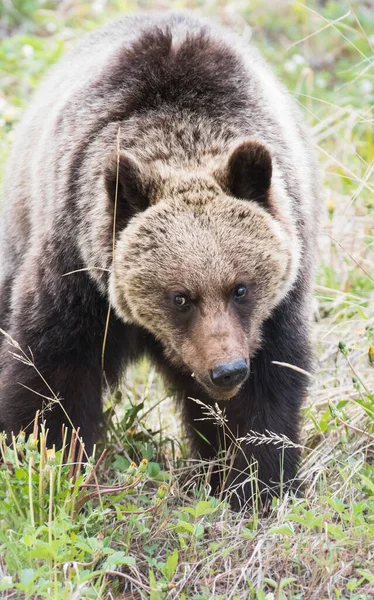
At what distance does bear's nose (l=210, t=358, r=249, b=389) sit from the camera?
4.50 m

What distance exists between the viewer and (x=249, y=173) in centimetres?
486

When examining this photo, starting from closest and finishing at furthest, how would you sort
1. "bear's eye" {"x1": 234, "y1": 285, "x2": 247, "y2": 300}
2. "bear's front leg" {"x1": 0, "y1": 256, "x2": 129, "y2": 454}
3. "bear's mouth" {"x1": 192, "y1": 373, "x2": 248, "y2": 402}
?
"bear's mouth" {"x1": 192, "y1": 373, "x2": 248, "y2": 402}
"bear's eye" {"x1": 234, "y1": 285, "x2": 247, "y2": 300}
"bear's front leg" {"x1": 0, "y1": 256, "x2": 129, "y2": 454}

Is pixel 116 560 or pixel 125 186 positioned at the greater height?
pixel 125 186

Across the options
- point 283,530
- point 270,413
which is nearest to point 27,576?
point 283,530

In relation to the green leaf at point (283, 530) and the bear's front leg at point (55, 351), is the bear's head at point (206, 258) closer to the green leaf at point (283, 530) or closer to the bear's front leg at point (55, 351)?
the bear's front leg at point (55, 351)

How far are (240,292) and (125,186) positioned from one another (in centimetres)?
75

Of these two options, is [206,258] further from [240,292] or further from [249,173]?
[249,173]

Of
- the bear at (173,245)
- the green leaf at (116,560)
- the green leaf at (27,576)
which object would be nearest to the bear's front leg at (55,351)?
the bear at (173,245)

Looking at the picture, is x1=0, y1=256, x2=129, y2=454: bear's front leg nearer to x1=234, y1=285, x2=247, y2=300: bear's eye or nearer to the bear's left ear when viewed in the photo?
x1=234, y1=285, x2=247, y2=300: bear's eye

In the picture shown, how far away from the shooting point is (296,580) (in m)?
4.25

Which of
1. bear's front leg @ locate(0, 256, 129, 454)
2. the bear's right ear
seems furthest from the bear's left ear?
bear's front leg @ locate(0, 256, 129, 454)

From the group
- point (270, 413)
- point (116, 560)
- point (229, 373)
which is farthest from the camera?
point (270, 413)

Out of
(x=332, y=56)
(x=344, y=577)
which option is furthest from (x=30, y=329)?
(x=332, y=56)

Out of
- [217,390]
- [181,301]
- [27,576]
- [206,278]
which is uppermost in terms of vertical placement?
[206,278]
